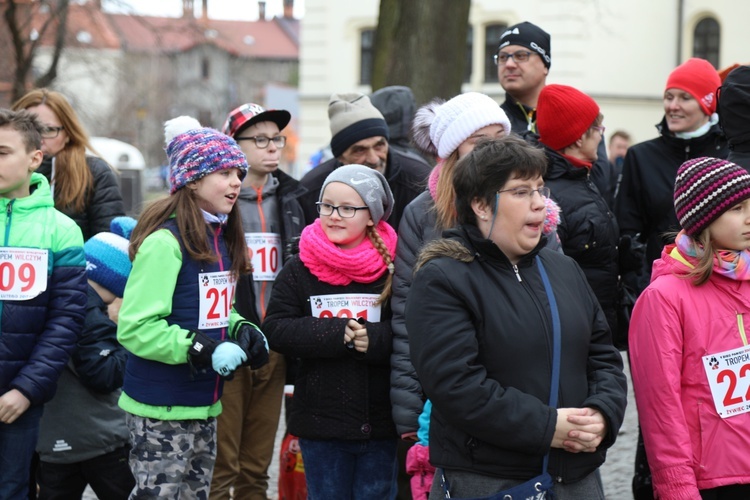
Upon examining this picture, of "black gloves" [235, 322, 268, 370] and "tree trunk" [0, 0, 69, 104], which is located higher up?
"tree trunk" [0, 0, 69, 104]

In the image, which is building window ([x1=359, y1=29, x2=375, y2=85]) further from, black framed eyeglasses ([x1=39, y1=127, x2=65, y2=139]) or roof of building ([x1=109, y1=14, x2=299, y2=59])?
black framed eyeglasses ([x1=39, y1=127, x2=65, y2=139])

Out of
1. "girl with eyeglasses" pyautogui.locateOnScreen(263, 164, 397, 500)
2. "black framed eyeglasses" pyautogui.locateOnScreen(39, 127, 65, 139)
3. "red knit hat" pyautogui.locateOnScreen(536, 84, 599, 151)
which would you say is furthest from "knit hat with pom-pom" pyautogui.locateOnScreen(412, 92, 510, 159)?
"black framed eyeglasses" pyautogui.locateOnScreen(39, 127, 65, 139)

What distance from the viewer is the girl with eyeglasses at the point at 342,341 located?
15.3 ft

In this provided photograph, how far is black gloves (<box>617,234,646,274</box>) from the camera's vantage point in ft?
17.3

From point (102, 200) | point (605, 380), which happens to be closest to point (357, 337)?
point (605, 380)

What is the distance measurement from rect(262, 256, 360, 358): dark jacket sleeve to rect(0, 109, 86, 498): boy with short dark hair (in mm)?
920

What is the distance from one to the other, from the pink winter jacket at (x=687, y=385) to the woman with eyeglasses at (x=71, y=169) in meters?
3.56

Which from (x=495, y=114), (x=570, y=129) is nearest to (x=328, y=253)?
→ (x=495, y=114)

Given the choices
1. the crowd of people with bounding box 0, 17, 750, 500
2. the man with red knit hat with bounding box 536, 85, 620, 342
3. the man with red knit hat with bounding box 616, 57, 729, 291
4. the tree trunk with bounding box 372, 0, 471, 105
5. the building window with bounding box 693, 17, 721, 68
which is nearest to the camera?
the crowd of people with bounding box 0, 17, 750, 500

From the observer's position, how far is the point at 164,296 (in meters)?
4.58

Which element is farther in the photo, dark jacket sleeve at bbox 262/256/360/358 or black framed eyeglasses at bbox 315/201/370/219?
black framed eyeglasses at bbox 315/201/370/219

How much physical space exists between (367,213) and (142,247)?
983mm

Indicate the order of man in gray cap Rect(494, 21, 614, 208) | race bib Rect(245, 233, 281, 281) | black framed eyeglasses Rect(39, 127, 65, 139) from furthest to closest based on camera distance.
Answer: black framed eyeglasses Rect(39, 127, 65, 139) < man in gray cap Rect(494, 21, 614, 208) < race bib Rect(245, 233, 281, 281)

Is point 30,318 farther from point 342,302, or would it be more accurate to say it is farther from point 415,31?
point 415,31
